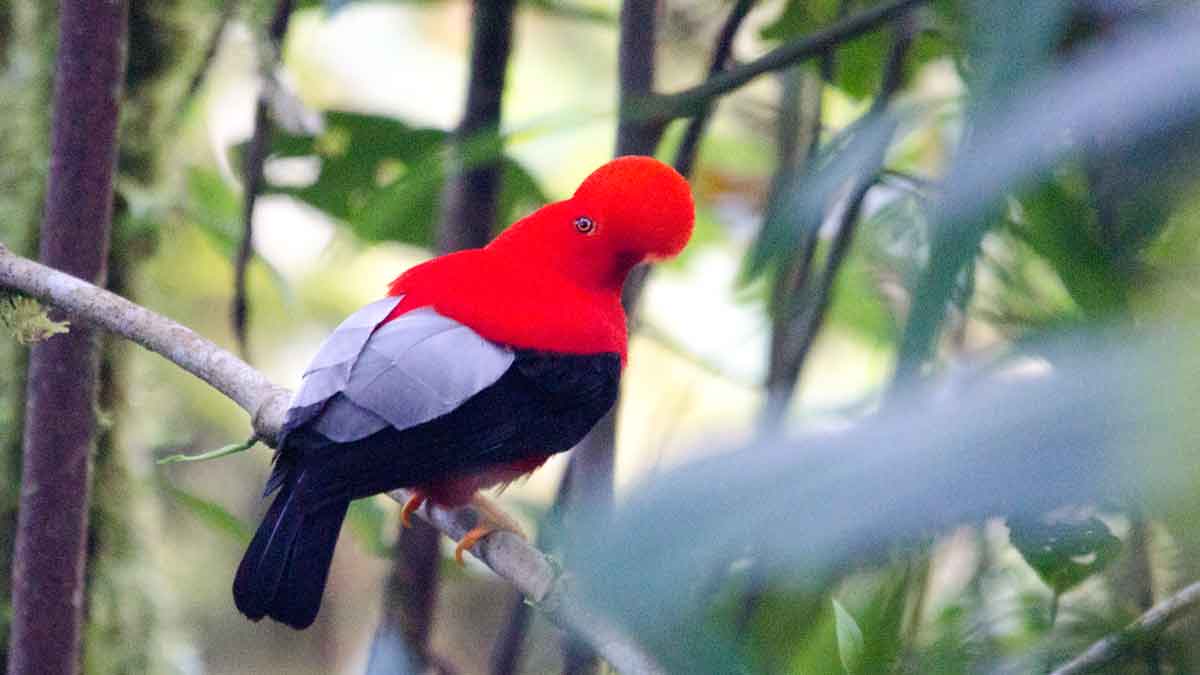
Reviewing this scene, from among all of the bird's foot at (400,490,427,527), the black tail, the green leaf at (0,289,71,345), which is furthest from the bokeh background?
the green leaf at (0,289,71,345)

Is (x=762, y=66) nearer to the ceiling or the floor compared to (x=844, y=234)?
nearer to the ceiling

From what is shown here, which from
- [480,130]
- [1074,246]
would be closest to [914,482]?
[1074,246]

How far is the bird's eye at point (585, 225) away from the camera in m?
1.72

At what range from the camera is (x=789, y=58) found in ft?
4.59

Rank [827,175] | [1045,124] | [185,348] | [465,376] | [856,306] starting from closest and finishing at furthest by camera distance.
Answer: [1045,124], [827,175], [185,348], [465,376], [856,306]

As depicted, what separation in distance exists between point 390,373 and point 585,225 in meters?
0.43

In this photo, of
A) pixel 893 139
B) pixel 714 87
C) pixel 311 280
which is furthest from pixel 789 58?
pixel 311 280

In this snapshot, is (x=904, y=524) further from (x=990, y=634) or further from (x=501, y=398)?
(x=501, y=398)

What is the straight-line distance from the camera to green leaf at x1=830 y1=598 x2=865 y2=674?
697mm

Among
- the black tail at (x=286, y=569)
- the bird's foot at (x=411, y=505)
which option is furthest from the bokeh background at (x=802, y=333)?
the black tail at (x=286, y=569)

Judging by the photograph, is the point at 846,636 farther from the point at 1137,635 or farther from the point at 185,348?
the point at 185,348

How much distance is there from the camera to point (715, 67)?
5.67ft

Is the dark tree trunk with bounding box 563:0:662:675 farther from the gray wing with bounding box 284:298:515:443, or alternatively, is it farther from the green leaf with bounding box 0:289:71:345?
the green leaf with bounding box 0:289:71:345

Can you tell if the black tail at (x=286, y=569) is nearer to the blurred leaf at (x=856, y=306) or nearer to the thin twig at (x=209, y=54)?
the thin twig at (x=209, y=54)
